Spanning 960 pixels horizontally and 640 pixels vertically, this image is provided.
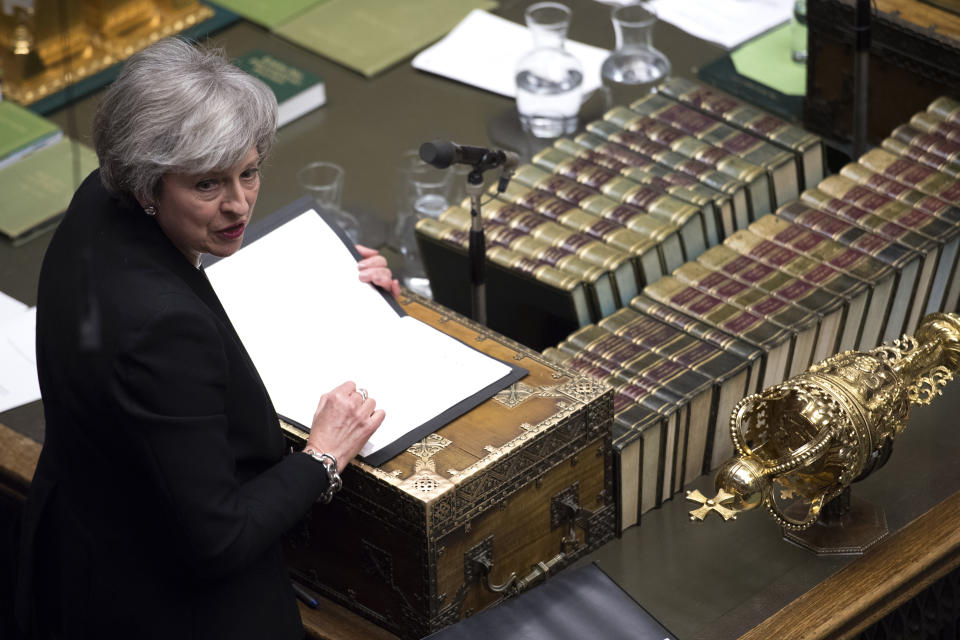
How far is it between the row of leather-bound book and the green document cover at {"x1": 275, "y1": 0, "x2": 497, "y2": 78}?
90 cm

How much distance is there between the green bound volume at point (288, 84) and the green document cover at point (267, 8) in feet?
0.90

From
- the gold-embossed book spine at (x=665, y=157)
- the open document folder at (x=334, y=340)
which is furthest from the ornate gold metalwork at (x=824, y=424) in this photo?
the gold-embossed book spine at (x=665, y=157)

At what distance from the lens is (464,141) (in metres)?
3.58

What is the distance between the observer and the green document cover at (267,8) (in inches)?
160

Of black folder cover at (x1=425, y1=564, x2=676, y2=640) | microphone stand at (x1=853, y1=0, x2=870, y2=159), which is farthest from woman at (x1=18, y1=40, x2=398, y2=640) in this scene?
microphone stand at (x1=853, y1=0, x2=870, y2=159)

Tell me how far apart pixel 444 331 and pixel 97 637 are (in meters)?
0.70

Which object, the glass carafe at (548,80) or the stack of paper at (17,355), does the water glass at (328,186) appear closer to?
the glass carafe at (548,80)

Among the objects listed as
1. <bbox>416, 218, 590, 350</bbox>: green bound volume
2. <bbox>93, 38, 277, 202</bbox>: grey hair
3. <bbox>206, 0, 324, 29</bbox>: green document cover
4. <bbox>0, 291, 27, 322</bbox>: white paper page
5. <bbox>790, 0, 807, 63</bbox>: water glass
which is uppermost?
<bbox>93, 38, 277, 202</bbox>: grey hair

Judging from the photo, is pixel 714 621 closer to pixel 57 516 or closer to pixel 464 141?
pixel 57 516

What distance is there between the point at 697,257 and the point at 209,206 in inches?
49.7

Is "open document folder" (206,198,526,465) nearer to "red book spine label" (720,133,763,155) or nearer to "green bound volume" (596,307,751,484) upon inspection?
"green bound volume" (596,307,751,484)

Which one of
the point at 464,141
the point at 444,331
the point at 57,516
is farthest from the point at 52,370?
the point at 464,141

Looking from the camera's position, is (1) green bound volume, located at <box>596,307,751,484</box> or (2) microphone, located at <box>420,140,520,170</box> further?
(1) green bound volume, located at <box>596,307,751,484</box>

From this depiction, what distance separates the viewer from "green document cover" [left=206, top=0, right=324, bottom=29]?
4.05m
